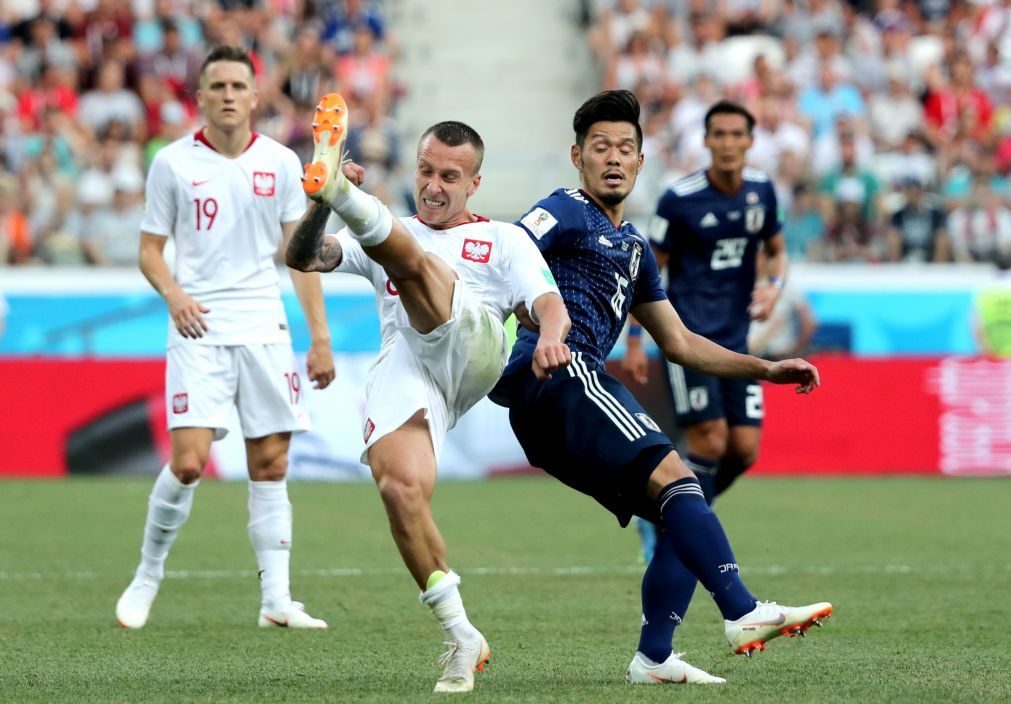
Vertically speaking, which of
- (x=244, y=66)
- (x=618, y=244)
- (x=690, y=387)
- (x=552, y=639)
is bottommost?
(x=552, y=639)

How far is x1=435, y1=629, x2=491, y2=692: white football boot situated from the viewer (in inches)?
236

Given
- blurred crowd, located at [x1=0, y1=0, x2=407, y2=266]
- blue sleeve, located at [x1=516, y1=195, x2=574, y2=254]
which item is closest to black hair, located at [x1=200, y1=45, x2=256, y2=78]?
blue sleeve, located at [x1=516, y1=195, x2=574, y2=254]

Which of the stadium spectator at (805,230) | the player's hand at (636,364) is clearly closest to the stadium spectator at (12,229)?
the stadium spectator at (805,230)

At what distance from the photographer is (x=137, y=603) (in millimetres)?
8070

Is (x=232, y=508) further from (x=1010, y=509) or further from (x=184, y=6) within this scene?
(x=184, y=6)

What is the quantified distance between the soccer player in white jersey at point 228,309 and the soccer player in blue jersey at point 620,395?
75.5 inches

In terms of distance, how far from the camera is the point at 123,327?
1795 cm

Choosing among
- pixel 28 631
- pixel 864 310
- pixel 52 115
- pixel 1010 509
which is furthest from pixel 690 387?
pixel 52 115

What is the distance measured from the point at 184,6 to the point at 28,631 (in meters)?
15.1

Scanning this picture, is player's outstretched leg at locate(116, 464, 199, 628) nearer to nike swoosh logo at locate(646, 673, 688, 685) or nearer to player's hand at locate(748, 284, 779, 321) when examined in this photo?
nike swoosh logo at locate(646, 673, 688, 685)

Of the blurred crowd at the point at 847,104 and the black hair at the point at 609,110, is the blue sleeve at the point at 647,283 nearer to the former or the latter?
the black hair at the point at 609,110

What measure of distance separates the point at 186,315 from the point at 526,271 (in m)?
2.35

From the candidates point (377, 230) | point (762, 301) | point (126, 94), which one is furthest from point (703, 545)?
point (126, 94)

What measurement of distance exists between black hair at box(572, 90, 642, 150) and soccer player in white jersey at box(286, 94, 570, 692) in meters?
0.56
